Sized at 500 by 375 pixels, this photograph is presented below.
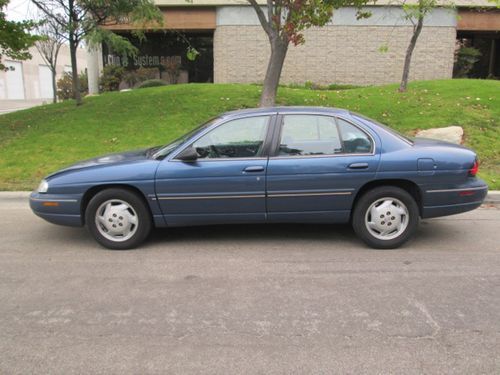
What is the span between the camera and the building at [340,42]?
21562 mm

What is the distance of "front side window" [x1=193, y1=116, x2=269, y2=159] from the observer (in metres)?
5.16

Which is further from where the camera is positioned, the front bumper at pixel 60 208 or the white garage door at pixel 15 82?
the white garage door at pixel 15 82

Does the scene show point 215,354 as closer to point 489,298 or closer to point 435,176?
point 489,298

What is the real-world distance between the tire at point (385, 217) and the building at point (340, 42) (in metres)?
17.5

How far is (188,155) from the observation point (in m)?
5.02

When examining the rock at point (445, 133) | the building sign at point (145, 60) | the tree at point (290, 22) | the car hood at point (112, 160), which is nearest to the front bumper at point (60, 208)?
the car hood at point (112, 160)

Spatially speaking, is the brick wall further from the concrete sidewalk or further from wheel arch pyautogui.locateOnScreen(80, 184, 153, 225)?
wheel arch pyautogui.locateOnScreen(80, 184, 153, 225)

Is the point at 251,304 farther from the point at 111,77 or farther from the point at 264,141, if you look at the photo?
the point at 111,77

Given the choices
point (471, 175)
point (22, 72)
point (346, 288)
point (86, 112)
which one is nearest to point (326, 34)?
point (86, 112)

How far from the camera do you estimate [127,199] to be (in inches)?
201

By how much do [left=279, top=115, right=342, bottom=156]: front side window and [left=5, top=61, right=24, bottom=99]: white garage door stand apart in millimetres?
52435

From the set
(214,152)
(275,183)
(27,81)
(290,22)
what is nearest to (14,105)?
(27,81)

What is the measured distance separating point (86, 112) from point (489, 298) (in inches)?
475

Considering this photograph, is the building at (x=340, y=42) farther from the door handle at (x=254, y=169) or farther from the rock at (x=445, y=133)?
the door handle at (x=254, y=169)
